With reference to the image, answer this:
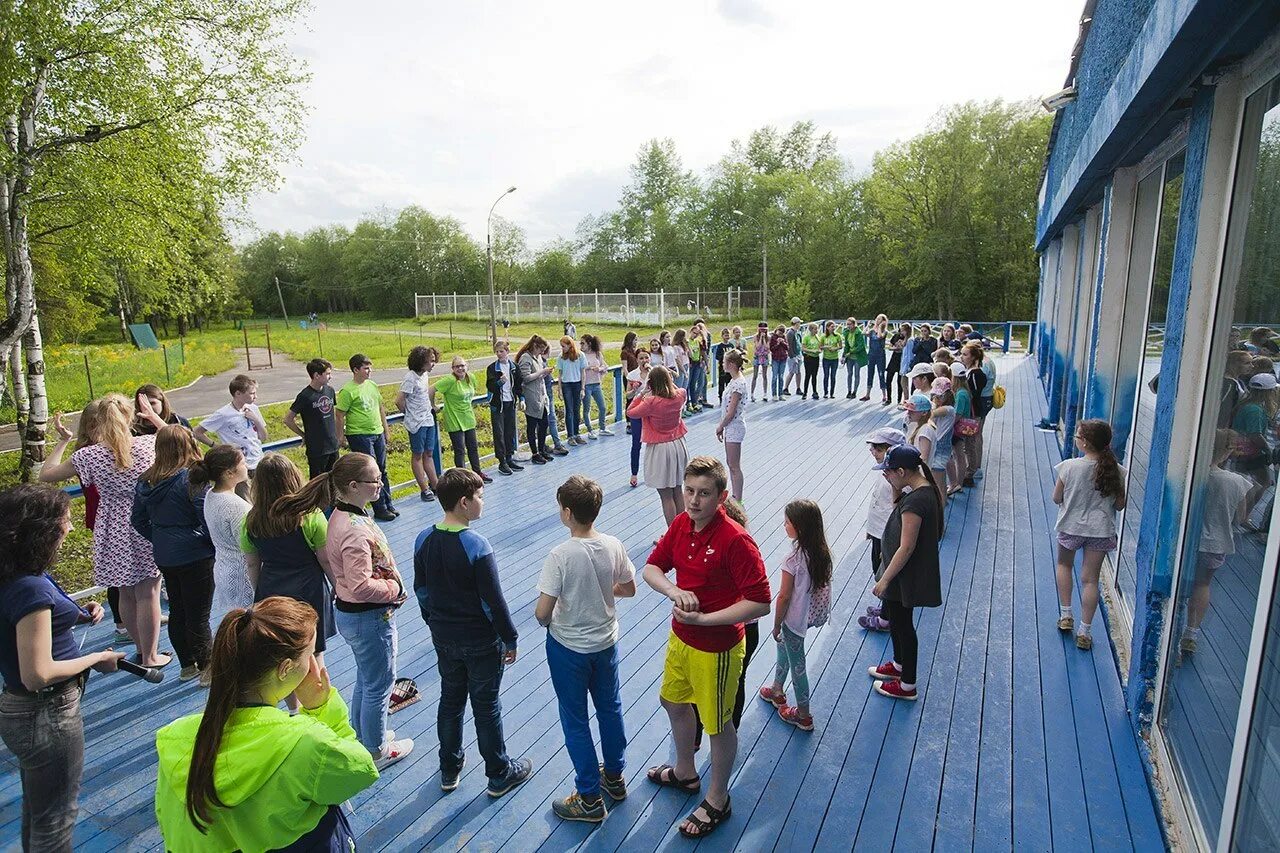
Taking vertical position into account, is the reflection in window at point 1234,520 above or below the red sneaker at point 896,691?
above

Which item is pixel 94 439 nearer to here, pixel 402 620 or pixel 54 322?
pixel 402 620

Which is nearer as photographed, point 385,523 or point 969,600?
point 969,600

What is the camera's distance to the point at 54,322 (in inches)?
998

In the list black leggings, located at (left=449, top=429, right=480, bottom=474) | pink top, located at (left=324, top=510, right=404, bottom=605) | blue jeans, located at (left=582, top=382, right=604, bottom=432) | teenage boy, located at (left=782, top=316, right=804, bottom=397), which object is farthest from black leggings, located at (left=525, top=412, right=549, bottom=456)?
pink top, located at (left=324, top=510, right=404, bottom=605)

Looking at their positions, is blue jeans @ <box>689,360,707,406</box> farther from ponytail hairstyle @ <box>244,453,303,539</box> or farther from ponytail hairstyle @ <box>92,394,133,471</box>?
ponytail hairstyle @ <box>244,453,303,539</box>

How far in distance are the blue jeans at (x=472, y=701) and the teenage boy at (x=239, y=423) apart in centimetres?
327

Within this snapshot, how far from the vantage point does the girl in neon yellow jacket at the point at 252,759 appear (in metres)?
1.71

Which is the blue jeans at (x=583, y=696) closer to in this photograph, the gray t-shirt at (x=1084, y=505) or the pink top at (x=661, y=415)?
the gray t-shirt at (x=1084, y=505)

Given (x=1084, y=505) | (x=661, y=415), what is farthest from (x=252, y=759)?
(x=661, y=415)

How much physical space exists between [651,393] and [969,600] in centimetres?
289

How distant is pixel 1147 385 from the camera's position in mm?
4895

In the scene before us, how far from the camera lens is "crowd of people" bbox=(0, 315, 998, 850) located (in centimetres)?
178

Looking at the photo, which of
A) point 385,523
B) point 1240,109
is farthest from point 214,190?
point 1240,109

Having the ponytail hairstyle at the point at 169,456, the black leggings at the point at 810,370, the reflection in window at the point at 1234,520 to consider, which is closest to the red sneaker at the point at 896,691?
the reflection in window at the point at 1234,520
